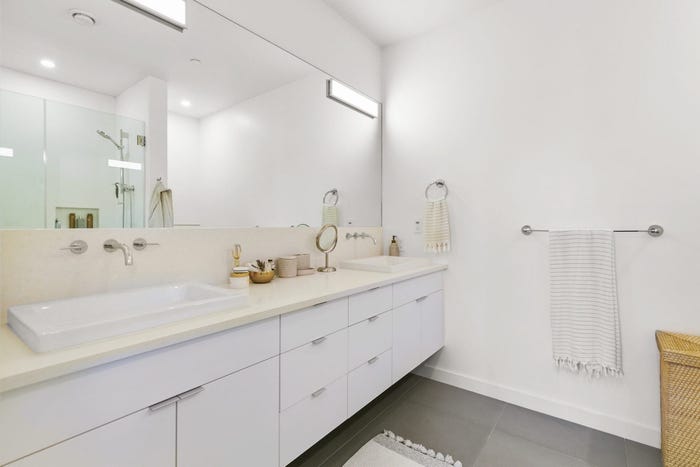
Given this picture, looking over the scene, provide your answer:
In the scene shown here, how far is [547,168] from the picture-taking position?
203 cm

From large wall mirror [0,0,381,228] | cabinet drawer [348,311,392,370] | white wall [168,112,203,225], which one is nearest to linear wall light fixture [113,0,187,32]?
large wall mirror [0,0,381,228]

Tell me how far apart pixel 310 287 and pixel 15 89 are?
4.13ft

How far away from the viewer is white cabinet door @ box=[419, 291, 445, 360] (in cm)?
217

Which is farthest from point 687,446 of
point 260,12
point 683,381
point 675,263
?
point 260,12

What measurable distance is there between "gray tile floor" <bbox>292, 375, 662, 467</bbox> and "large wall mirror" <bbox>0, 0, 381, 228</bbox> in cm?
125

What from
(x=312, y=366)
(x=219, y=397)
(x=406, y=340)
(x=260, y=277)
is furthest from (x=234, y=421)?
(x=406, y=340)

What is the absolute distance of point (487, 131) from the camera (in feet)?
7.35

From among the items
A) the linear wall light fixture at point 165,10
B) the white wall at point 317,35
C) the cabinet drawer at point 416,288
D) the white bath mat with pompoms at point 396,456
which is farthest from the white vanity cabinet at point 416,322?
the linear wall light fixture at point 165,10

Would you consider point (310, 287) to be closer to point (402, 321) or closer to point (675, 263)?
point (402, 321)

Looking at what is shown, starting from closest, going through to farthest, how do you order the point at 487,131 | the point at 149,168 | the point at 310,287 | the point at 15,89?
1. the point at 15,89
2. the point at 149,168
3. the point at 310,287
4. the point at 487,131

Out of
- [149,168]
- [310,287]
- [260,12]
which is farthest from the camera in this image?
[260,12]

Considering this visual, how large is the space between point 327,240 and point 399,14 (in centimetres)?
166

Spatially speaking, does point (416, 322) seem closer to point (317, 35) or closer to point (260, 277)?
point (260, 277)

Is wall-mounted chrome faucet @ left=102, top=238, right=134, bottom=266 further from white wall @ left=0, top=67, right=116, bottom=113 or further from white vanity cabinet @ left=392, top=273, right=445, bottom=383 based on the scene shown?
white vanity cabinet @ left=392, top=273, right=445, bottom=383
